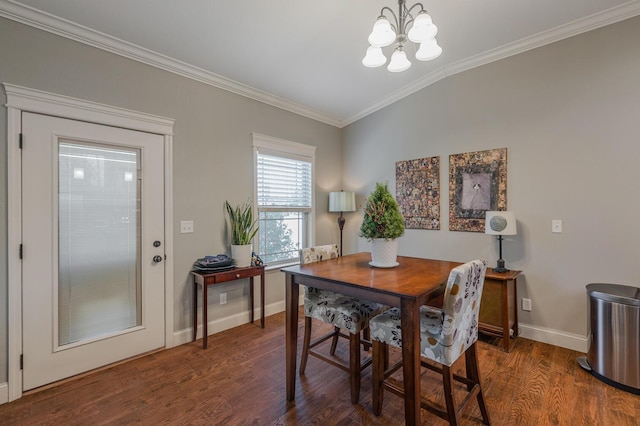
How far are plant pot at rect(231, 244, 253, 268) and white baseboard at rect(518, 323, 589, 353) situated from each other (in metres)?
2.96

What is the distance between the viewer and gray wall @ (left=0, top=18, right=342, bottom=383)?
2.08 meters

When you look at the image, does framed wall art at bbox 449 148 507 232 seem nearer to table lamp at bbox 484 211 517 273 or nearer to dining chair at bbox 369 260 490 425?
table lamp at bbox 484 211 517 273

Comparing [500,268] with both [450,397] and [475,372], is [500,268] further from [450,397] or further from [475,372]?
[450,397]

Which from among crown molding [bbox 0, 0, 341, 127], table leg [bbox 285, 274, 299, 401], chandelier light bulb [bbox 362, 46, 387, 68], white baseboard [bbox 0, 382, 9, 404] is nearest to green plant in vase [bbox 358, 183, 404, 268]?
table leg [bbox 285, 274, 299, 401]

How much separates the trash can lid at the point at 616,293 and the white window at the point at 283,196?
304 centimetres

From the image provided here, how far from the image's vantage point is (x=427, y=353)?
164 centimetres

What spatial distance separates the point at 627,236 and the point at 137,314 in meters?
4.36

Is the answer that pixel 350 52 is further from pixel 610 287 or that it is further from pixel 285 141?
pixel 610 287

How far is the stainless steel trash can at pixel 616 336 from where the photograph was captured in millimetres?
2082

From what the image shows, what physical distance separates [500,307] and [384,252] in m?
1.60

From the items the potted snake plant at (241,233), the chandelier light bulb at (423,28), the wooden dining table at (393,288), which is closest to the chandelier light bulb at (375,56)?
the chandelier light bulb at (423,28)

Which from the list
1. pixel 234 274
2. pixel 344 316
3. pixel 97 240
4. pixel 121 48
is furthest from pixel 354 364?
pixel 121 48

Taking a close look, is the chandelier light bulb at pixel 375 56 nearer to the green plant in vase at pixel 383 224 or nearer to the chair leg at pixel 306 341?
the green plant in vase at pixel 383 224

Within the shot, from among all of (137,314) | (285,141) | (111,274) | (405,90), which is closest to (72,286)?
(111,274)
